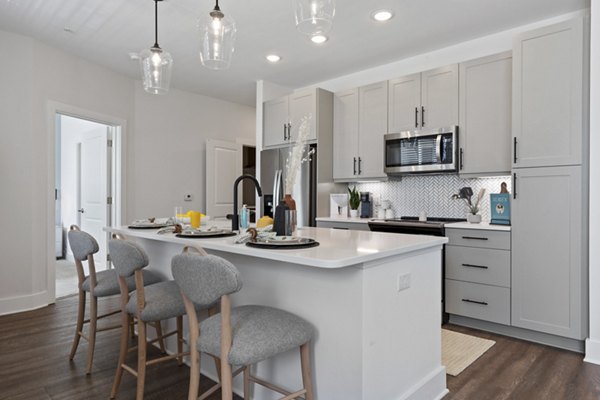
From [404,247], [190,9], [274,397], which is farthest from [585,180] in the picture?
[190,9]

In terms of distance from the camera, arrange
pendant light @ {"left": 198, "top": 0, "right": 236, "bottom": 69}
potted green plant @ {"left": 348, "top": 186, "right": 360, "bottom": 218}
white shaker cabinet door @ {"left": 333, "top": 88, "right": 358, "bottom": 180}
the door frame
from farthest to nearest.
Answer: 1. potted green plant @ {"left": 348, "top": 186, "right": 360, "bottom": 218}
2. white shaker cabinet door @ {"left": 333, "top": 88, "right": 358, "bottom": 180}
3. the door frame
4. pendant light @ {"left": 198, "top": 0, "right": 236, "bottom": 69}

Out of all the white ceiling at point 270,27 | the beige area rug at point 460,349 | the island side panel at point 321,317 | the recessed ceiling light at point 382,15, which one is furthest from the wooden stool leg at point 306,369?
the recessed ceiling light at point 382,15

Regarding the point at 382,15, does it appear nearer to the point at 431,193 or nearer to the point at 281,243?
the point at 431,193

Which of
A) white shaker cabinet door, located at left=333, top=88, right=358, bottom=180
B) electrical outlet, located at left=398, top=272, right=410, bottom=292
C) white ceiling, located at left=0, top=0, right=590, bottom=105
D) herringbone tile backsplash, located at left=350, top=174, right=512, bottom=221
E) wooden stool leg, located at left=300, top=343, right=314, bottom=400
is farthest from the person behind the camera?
white shaker cabinet door, located at left=333, top=88, right=358, bottom=180

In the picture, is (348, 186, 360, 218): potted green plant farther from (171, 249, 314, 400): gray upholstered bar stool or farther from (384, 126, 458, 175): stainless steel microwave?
(171, 249, 314, 400): gray upholstered bar stool

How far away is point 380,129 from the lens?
414 cm

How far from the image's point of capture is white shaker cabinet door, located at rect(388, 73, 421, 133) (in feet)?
12.6

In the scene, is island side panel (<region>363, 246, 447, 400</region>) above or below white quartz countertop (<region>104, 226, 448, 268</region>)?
below

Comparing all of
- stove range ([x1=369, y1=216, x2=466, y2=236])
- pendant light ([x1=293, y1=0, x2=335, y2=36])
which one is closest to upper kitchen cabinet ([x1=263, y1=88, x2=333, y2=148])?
stove range ([x1=369, y1=216, x2=466, y2=236])

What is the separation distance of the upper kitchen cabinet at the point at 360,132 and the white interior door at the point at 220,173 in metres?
2.11

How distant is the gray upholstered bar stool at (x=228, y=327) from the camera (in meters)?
1.40

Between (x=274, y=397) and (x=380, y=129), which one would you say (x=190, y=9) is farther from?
(x=274, y=397)

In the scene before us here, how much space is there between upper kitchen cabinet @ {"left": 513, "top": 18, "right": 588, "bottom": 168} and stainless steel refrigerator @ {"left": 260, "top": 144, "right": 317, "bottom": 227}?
213cm

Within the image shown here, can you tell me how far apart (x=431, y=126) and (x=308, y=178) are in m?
1.48
